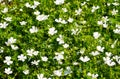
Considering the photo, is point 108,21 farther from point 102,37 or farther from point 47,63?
point 47,63

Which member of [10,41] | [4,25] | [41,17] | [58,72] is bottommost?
[58,72]

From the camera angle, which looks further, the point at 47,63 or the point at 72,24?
the point at 72,24

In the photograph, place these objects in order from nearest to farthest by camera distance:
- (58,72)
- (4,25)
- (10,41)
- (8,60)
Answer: (58,72) < (8,60) < (10,41) < (4,25)

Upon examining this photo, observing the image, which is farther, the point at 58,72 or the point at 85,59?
the point at 85,59

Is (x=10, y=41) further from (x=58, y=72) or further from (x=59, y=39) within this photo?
(x=58, y=72)

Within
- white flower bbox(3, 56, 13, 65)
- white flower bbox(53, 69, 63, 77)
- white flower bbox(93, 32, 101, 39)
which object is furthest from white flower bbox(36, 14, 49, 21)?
white flower bbox(53, 69, 63, 77)

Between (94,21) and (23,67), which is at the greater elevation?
(94,21)

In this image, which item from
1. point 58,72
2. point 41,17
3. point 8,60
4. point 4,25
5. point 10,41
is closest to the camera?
point 58,72

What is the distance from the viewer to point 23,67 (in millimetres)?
5207

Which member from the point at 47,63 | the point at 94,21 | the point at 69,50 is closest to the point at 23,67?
the point at 47,63

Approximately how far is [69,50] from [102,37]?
0.60 m

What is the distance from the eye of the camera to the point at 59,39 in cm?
567

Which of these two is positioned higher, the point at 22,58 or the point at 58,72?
the point at 22,58

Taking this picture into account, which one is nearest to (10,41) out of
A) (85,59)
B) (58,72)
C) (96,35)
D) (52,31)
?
(52,31)
